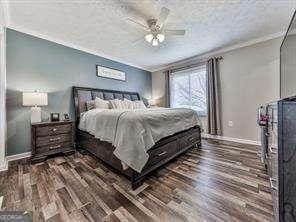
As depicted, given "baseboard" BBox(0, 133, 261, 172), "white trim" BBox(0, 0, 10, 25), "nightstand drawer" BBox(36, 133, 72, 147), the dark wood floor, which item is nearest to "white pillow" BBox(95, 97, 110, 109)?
"nightstand drawer" BBox(36, 133, 72, 147)

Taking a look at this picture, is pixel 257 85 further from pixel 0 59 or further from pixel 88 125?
pixel 0 59

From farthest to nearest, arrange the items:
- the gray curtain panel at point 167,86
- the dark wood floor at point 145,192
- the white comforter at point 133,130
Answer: the gray curtain panel at point 167,86
the white comforter at point 133,130
the dark wood floor at point 145,192

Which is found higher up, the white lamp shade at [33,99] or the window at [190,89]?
the window at [190,89]

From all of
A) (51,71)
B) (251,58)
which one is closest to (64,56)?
(51,71)

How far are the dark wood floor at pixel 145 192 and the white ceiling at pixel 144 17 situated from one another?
2466 millimetres

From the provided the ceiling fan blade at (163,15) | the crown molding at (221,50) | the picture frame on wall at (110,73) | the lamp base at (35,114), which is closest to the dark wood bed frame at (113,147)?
the picture frame on wall at (110,73)

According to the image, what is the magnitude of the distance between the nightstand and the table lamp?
10.6 inches

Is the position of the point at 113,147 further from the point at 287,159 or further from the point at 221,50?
the point at 221,50

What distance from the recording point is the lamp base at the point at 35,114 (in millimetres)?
2620

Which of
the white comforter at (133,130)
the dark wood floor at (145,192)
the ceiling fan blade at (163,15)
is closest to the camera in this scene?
the dark wood floor at (145,192)

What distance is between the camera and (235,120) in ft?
11.9

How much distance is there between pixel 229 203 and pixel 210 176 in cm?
52

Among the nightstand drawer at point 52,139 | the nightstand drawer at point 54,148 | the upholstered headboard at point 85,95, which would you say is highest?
the upholstered headboard at point 85,95

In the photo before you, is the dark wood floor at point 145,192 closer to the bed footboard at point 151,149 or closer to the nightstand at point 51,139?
the bed footboard at point 151,149
